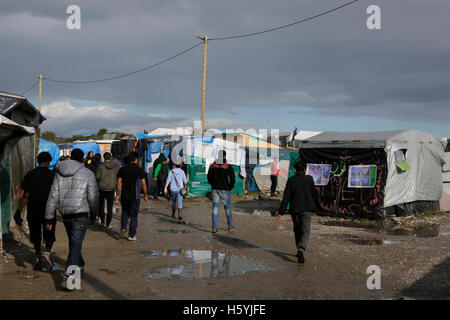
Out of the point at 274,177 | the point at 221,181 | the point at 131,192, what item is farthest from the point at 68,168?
the point at 274,177

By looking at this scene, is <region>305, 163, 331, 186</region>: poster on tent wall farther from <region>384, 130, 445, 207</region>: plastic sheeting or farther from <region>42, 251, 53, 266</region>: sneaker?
<region>42, 251, 53, 266</region>: sneaker

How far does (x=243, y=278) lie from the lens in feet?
22.9

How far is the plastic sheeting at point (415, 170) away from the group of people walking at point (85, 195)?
245 inches

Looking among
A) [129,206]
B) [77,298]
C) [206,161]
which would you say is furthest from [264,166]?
[77,298]

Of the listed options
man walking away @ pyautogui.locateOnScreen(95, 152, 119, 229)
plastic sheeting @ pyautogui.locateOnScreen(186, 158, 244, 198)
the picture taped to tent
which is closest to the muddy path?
man walking away @ pyautogui.locateOnScreen(95, 152, 119, 229)

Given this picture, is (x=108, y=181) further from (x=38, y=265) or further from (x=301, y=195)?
(x=301, y=195)

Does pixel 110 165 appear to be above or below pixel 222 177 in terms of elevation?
above

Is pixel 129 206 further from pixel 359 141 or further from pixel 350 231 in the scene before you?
pixel 359 141

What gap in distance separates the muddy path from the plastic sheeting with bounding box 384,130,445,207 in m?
2.19

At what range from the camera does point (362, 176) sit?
1500 cm

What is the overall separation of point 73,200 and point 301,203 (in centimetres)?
416

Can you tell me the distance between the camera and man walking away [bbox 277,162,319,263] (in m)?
8.39

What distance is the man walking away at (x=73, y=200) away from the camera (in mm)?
6441

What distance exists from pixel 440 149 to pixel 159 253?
12.4 metres
